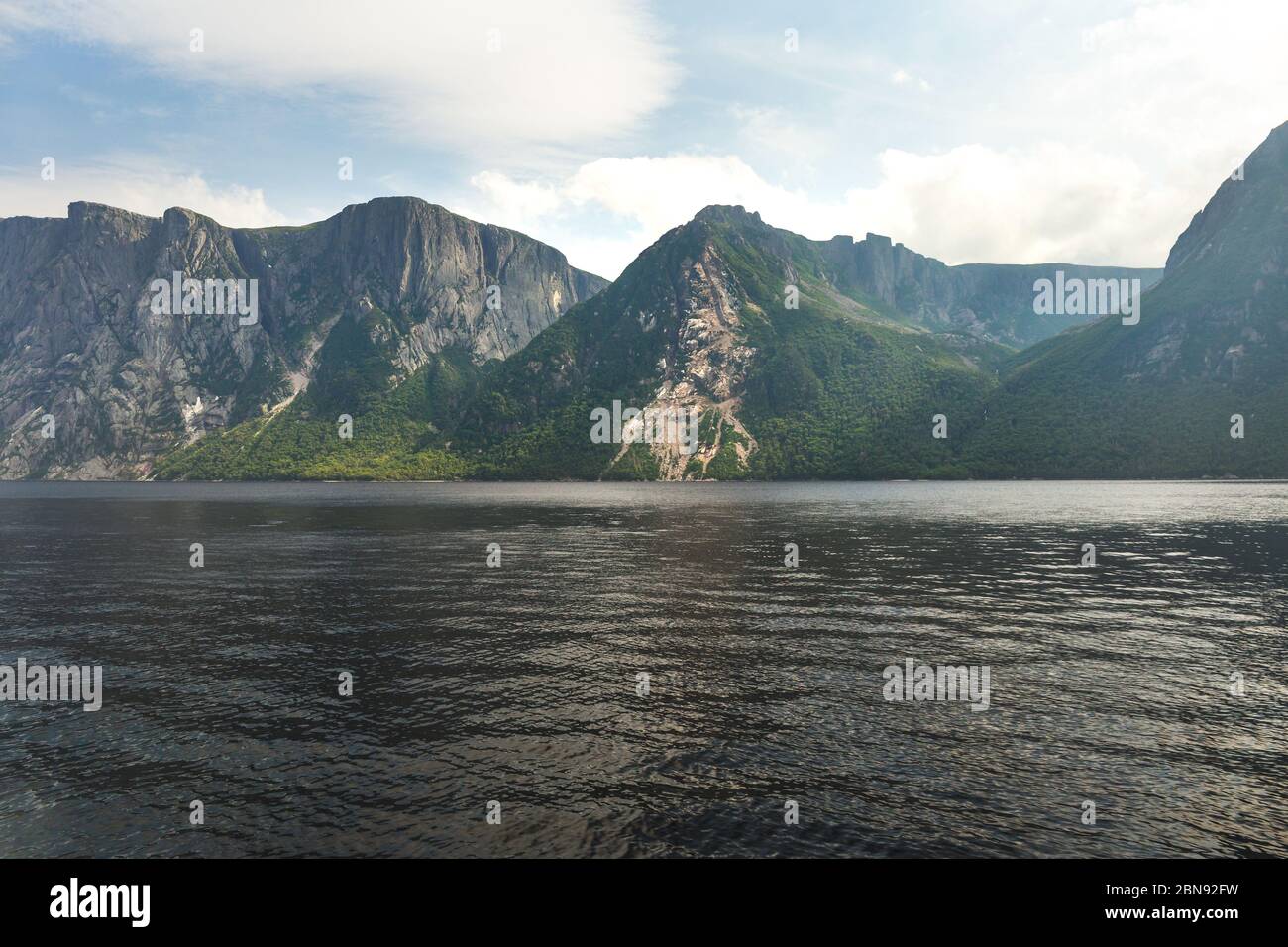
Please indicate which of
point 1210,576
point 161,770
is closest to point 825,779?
point 161,770

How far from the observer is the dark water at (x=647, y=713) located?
18.6m

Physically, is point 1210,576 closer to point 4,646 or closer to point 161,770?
point 161,770

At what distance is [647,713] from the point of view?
27.8 m

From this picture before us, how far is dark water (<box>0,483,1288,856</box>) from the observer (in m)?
18.6

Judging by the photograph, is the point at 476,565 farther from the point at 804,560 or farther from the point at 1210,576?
the point at 1210,576

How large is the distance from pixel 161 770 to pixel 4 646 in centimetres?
2581

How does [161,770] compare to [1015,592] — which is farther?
[1015,592]
